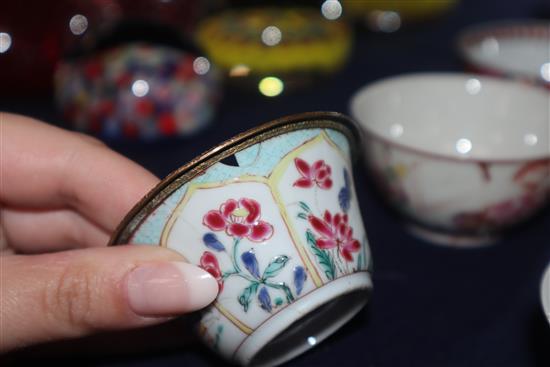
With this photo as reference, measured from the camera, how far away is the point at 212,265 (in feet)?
1.54

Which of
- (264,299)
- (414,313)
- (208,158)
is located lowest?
(414,313)

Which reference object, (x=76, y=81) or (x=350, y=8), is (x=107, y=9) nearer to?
(x=76, y=81)

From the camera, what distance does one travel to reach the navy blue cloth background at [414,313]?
22.4 inches

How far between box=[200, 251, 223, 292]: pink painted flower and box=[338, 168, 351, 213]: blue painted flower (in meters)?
0.11

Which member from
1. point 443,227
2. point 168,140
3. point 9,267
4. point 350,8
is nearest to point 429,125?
point 443,227

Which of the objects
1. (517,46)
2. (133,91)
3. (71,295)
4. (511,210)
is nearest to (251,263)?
(71,295)

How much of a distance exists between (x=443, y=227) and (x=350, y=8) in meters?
0.70

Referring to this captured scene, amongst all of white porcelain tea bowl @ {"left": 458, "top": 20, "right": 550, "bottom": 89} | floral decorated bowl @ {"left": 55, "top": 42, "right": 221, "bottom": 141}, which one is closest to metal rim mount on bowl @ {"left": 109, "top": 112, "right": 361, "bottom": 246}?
floral decorated bowl @ {"left": 55, "top": 42, "right": 221, "bottom": 141}

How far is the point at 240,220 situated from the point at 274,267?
0.04m

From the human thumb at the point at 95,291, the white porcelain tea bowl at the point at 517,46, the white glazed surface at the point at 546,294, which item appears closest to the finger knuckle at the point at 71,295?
the human thumb at the point at 95,291

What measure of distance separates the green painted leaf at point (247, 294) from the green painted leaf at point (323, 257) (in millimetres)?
48

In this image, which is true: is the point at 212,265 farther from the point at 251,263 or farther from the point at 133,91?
the point at 133,91

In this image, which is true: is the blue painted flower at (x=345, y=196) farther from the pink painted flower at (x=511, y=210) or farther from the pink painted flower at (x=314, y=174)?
the pink painted flower at (x=511, y=210)

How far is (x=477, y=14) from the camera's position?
1.50 meters
